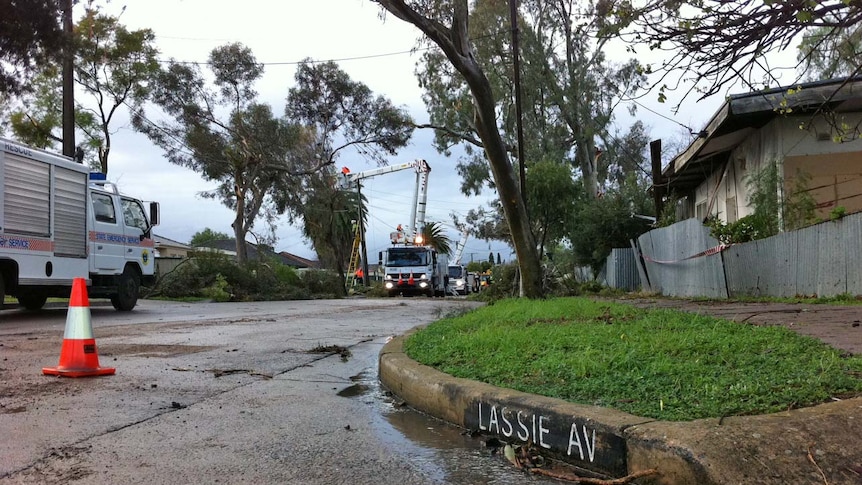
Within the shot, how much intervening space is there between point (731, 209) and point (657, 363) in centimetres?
1361

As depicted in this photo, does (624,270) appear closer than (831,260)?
No

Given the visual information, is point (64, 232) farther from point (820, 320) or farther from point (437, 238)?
point (437, 238)

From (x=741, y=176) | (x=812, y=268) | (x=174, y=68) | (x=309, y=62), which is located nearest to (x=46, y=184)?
(x=812, y=268)

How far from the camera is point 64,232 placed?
40.9ft

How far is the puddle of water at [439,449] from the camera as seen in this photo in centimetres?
305

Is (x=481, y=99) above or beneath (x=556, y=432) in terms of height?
above

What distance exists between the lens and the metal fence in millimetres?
9125

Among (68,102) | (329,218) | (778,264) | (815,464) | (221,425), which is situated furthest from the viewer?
(329,218)

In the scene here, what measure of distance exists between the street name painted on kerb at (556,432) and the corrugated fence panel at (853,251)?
763 cm

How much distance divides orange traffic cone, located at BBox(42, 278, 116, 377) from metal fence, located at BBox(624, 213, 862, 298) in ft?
31.7

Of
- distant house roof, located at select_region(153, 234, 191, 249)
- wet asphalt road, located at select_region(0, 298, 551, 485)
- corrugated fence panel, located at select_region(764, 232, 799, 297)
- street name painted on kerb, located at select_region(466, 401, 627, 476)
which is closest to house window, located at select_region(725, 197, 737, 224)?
corrugated fence panel, located at select_region(764, 232, 799, 297)

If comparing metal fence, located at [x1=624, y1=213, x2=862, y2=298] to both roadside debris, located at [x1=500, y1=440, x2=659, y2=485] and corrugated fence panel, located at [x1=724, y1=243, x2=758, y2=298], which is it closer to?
corrugated fence panel, located at [x1=724, y1=243, x2=758, y2=298]

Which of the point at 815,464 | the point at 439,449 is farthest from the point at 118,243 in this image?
the point at 815,464

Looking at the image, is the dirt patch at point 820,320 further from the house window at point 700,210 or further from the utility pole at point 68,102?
the utility pole at point 68,102
